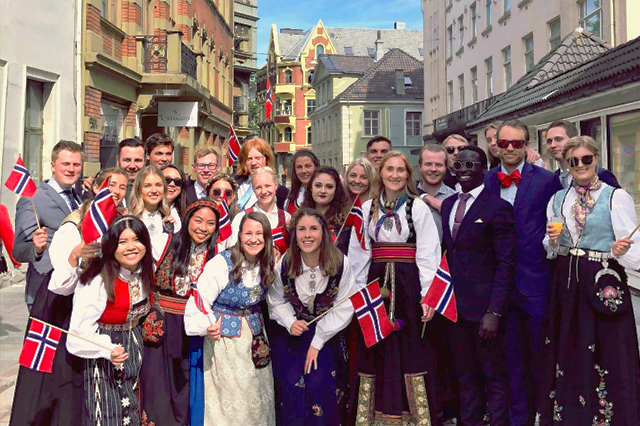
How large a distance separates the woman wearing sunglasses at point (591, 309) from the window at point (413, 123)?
149 feet

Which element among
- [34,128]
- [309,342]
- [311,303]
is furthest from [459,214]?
[34,128]

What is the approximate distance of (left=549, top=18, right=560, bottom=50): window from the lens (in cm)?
1856

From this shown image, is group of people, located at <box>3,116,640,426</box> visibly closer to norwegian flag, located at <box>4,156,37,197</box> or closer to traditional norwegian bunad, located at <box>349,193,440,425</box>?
traditional norwegian bunad, located at <box>349,193,440,425</box>

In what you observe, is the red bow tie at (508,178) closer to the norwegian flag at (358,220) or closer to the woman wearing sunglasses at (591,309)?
the woman wearing sunglasses at (591,309)

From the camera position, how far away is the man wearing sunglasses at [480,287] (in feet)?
14.8

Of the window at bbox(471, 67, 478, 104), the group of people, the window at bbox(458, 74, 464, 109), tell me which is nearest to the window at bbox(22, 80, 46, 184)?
the group of people

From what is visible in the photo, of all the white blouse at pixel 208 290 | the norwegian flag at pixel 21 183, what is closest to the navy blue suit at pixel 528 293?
the white blouse at pixel 208 290

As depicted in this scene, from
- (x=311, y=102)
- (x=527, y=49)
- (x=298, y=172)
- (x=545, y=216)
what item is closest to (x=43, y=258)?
(x=298, y=172)

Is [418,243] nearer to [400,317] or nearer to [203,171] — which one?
[400,317]

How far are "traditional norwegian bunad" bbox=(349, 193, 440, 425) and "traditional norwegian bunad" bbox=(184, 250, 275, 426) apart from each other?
765mm

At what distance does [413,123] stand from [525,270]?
4563cm

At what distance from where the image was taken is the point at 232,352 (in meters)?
4.43

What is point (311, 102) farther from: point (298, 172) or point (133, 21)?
Result: point (298, 172)

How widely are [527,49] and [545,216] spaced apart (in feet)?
61.4
